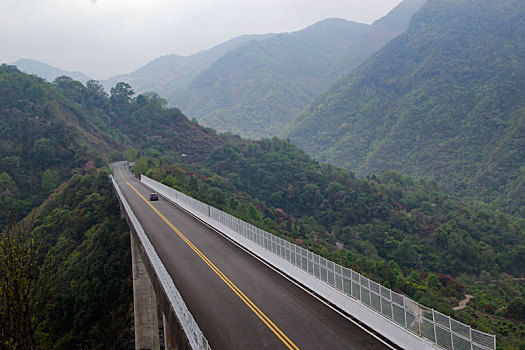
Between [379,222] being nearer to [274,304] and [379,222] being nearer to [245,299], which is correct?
[245,299]

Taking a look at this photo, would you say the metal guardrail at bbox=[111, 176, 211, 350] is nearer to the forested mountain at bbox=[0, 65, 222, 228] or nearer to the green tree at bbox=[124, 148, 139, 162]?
the forested mountain at bbox=[0, 65, 222, 228]

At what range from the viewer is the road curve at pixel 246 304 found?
45.5 feet

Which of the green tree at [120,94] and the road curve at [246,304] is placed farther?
the green tree at [120,94]

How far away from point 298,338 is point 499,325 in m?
36.1

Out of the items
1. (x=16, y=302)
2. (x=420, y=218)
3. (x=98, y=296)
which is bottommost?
(x=420, y=218)

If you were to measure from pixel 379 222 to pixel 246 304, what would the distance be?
98010 millimetres

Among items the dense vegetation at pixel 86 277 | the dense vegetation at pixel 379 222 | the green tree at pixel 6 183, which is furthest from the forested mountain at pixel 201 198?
the dense vegetation at pixel 379 222

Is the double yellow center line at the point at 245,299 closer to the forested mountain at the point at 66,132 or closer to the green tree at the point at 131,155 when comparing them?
the forested mountain at the point at 66,132

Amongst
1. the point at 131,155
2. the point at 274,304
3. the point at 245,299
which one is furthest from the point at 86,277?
the point at 131,155

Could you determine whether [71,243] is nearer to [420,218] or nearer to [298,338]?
[298,338]

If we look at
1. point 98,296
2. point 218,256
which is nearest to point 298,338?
point 218,256

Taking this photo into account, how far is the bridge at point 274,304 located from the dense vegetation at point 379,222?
25.9 metres

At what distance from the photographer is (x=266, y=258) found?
24.8 m

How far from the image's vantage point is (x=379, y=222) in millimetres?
109688
